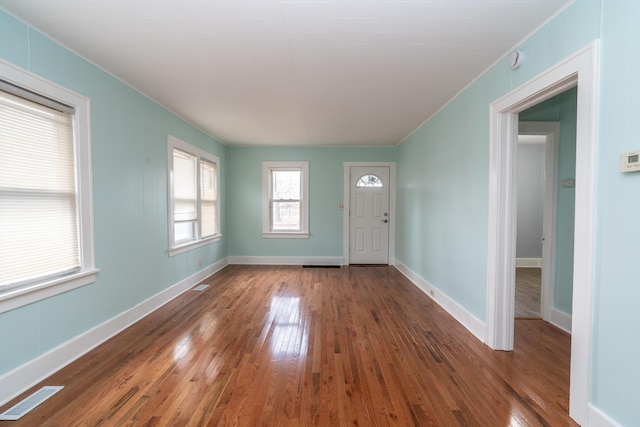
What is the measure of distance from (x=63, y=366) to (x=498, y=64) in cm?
437

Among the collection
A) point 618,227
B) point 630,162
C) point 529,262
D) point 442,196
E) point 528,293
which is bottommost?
point 528,293

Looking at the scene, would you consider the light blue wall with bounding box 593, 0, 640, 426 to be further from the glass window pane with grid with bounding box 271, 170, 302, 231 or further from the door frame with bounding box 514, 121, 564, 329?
the glass window pane with grid with bounding box 271, 170, 302, 231

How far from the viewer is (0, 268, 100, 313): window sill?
6.48 feet

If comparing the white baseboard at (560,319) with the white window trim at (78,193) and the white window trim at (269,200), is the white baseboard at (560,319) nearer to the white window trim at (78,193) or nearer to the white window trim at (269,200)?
the white window trim at (269,200)

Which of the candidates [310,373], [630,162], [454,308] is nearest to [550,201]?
[454,308]

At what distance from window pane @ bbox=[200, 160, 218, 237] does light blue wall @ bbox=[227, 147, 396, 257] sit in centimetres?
70

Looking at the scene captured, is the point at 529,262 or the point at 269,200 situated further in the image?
the point at 269,200

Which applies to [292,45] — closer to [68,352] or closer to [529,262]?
[68,352]

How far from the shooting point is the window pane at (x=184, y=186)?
432 centimetres

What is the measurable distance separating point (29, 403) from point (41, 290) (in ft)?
A: 2.39

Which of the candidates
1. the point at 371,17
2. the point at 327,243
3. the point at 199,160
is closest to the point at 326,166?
the point at 327,243

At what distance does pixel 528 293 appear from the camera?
174 inches

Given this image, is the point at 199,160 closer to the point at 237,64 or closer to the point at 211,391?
the point at 237,64

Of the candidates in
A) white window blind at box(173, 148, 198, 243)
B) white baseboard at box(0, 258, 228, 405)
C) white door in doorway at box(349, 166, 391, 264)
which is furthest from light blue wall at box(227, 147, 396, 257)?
white baseboard at box(0, 258, 228, 405)
